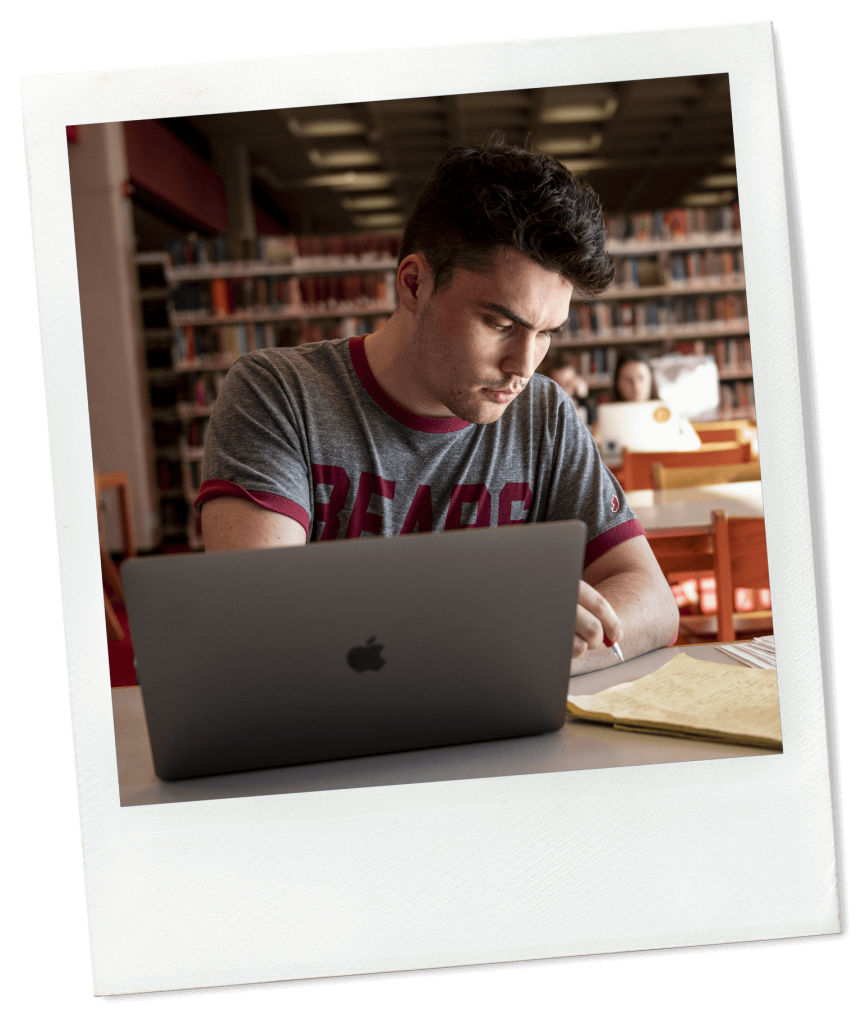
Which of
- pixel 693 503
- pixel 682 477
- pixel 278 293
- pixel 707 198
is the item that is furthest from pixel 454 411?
pixel 707 198

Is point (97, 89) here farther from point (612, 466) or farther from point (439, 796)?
point (612, 466)

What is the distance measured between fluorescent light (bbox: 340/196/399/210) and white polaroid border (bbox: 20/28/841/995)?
726cm

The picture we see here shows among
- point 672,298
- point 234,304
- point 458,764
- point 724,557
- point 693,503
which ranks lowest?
point 458,764

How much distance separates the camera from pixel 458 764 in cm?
89

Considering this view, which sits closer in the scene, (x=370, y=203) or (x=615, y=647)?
(x=615, y=647)

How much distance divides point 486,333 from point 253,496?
0.43 meters

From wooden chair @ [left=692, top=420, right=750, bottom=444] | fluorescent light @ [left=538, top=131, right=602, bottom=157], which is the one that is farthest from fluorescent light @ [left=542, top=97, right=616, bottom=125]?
wooden chair @ [left=692, top=420, right=750, bottom=444]

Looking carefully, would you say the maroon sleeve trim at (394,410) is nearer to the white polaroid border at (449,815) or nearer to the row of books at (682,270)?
the white polaroid border at (449,815)

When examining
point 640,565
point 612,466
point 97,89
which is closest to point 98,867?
point 640,565

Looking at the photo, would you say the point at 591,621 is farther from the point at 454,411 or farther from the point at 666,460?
the point at 666,460

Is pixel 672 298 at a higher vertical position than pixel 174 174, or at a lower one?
lower

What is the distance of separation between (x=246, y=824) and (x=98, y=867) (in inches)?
8.1

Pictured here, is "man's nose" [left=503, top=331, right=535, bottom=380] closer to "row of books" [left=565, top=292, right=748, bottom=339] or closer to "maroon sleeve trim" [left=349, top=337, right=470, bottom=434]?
"maroon sleeve trim" [left=349, top=337, right=470, bottom=434]

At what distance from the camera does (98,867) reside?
3.60ft
